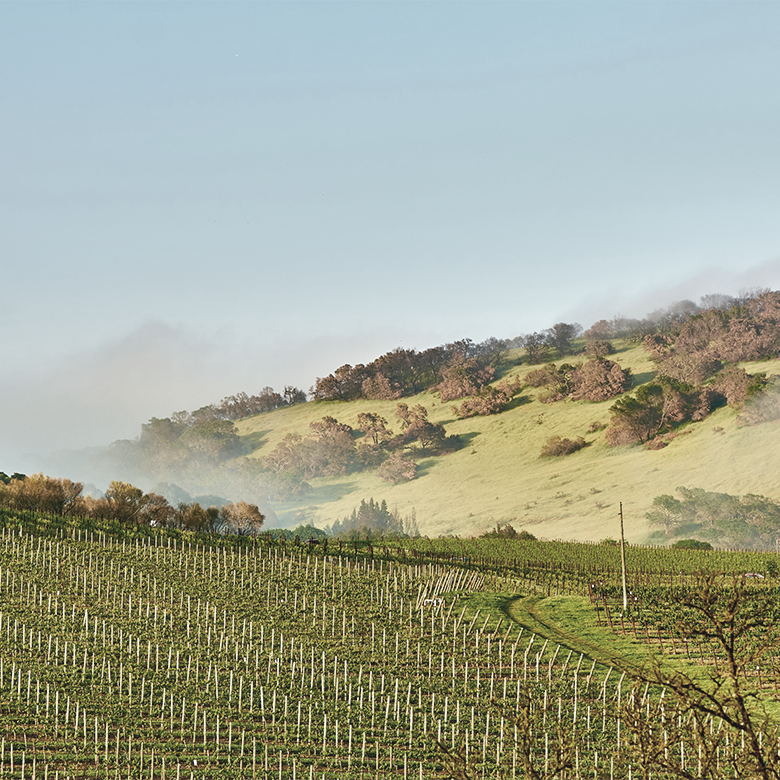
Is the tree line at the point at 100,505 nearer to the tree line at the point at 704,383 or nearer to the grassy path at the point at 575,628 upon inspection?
the grassy path at the point at 575,628

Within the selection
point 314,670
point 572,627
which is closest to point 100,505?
point 572,627

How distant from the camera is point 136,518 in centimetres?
6538

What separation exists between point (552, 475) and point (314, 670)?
101 m

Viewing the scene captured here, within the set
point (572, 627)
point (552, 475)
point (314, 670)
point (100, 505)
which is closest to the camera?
point (314, 670)

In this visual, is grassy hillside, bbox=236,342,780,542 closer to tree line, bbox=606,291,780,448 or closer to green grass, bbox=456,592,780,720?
tree line, bbox=606,291,780,448

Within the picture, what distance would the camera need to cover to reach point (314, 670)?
2761 cm

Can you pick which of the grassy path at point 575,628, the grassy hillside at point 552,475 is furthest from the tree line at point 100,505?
the grassy hillside at point 552,475

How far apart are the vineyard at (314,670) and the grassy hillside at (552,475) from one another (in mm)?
57727

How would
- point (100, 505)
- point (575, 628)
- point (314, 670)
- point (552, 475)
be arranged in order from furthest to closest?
point (552, 475)
point (100, 505)
point (575, 628)
point (314, 670)

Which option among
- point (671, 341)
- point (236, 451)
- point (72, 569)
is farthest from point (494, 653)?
point (236, 451)

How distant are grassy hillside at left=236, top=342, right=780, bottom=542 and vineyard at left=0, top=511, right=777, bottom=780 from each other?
5773 centimetres

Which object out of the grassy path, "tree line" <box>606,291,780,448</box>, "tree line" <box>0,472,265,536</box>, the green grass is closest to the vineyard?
the green grass

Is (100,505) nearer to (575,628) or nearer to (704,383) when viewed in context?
(575,628)

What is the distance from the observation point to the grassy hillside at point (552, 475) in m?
109
